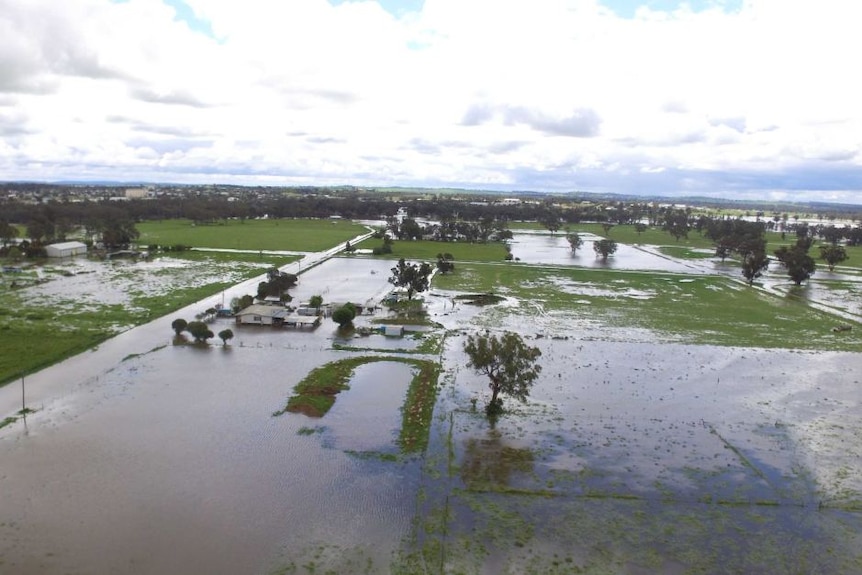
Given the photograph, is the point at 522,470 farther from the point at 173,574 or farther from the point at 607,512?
the point at 173,574

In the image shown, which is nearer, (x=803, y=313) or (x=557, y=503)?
(x=557, y=503)

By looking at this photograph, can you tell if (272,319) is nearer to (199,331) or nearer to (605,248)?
(199,331)

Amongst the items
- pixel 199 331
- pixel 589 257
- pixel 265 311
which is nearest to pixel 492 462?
pixel 199 331

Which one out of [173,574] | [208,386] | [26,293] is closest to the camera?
[173,574]

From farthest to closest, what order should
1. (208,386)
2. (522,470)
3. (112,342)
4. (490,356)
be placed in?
(112,342)
(208,386)
(490,356)
(522,470)

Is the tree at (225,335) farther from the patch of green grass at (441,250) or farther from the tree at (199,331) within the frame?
the patch of green grass at (441,250)

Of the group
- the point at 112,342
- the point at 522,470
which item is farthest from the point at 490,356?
the point at 112,342

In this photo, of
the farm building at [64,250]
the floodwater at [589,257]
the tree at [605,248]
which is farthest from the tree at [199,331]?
the tree at [605,248]
